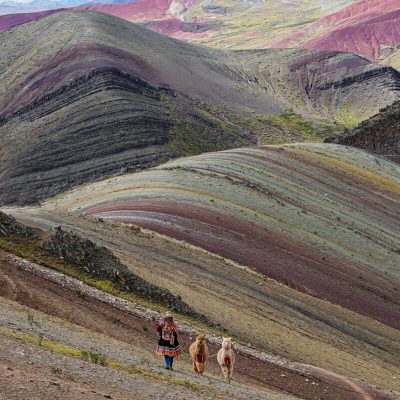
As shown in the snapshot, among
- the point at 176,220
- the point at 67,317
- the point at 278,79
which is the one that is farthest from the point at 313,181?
the point at 278,79

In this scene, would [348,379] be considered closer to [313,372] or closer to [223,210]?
[313,372]

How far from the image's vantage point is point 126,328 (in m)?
21.2

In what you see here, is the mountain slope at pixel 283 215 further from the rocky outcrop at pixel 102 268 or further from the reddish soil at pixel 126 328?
the reddish soil at pixel 126 328

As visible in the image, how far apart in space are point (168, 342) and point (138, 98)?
84418mm

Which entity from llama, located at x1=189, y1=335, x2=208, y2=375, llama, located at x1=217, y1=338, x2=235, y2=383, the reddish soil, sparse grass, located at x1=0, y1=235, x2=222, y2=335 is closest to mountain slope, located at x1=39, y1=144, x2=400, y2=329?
sparse grass, located at x1=0, y1=235, x2=222, y2=335

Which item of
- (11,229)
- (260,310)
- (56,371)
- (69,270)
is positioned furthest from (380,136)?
(56,371)

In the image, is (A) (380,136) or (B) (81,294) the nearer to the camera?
(B) (81,294)

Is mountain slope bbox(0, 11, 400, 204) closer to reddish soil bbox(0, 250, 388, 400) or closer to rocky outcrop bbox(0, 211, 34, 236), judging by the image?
rocky outcrop bbox(0, 211, 34, 236)

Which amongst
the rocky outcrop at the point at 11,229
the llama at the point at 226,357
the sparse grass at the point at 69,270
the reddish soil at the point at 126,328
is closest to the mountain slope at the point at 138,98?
the rocky outcrop at the point at 11,229

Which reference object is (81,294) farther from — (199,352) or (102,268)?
(199,352)

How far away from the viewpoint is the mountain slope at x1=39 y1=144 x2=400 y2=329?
38.2 m

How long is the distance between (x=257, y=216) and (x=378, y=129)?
4322 cm

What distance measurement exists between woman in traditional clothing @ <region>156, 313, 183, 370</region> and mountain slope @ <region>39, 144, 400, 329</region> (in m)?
19.4

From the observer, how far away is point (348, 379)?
23.0 m
